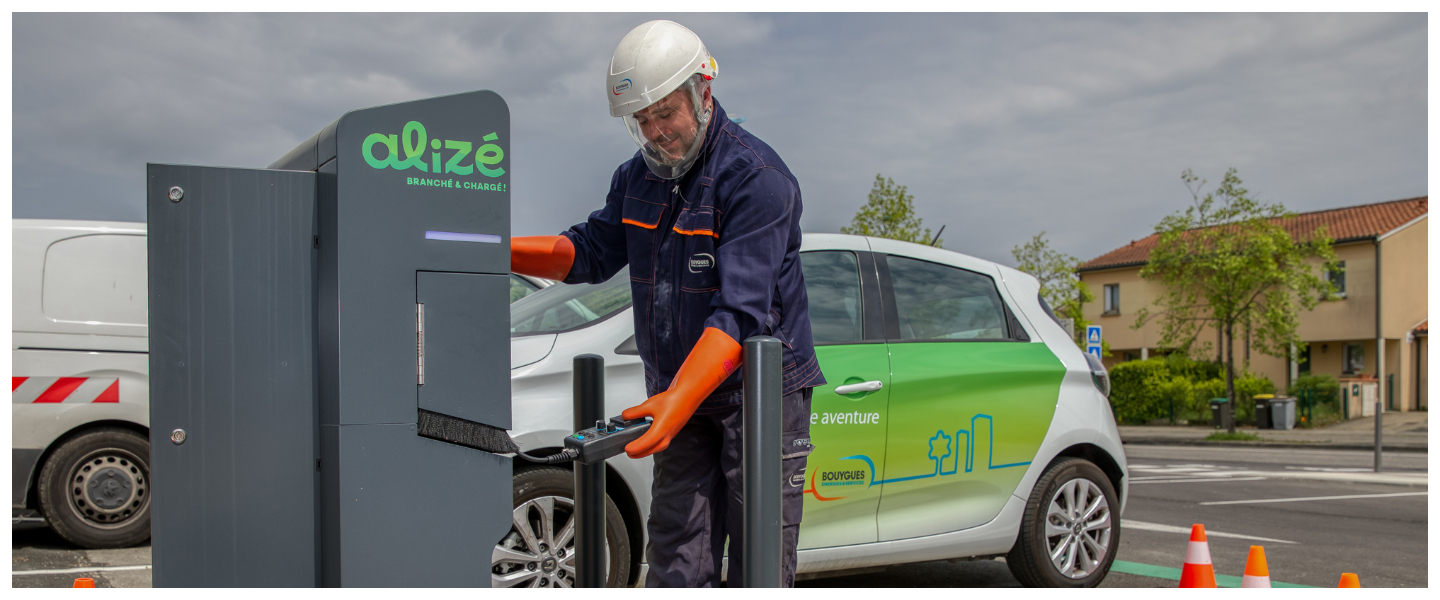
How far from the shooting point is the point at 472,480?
2.05 m

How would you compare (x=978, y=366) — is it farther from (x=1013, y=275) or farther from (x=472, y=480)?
(x=472, y=480)

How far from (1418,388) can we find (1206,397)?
700 cm

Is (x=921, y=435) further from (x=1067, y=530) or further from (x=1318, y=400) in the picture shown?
(x=1318, y=400)

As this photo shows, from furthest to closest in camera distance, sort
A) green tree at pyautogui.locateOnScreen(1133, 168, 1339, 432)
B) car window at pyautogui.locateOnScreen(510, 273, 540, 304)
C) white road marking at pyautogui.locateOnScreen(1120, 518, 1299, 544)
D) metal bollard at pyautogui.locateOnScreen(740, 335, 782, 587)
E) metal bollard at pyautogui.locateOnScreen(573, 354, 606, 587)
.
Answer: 1. green tree at pyautogui.locateOnScreen(1133, 168, 1339, 432)
2. white road marking at pyautogui.locateOnScreen(1120, 518, 1299, 544)
3. car window at pyautogui.locateOnScreen(510, 273, 540, 304)
4. metal bollard at pyautogui.locateOnScreen(573, 354, 606, 587)
5. metal bollard at pyautogui.locateOnScreen(740, 335, 782, 587)

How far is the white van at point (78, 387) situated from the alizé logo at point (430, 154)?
480 cm

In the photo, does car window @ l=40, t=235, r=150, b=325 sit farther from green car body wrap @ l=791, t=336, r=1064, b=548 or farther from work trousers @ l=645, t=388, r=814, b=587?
work trousers @ l=645, t=388, r=814, b=587

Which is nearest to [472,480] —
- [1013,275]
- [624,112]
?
[624,112]

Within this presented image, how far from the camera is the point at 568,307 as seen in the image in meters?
4.28

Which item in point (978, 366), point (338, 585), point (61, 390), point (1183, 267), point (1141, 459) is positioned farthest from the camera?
point (1183, 267)

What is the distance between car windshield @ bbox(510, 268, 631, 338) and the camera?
4113 mm

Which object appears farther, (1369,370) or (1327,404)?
(1369,370)

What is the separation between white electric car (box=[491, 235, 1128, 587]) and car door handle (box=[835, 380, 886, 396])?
0.01 metres

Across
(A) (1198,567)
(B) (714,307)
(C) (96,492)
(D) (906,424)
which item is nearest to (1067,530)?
(A) (1198,567)

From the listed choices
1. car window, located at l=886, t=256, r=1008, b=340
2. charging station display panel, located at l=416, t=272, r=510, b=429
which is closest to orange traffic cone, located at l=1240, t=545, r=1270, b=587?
car window, located at l=886, t=256, r=1008, b=340
